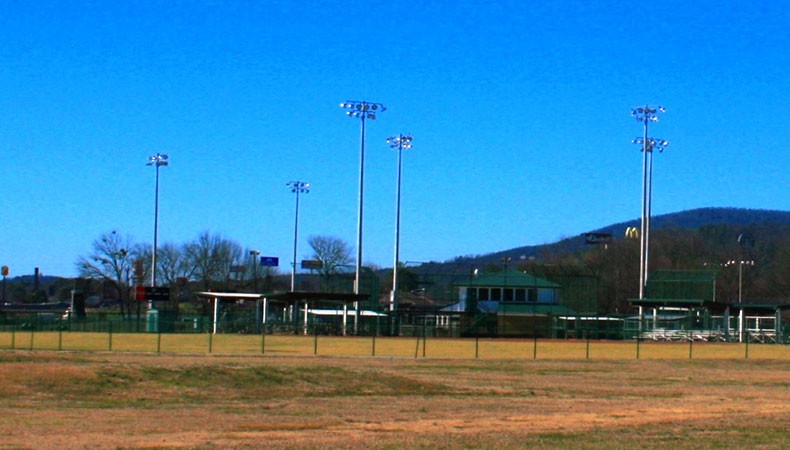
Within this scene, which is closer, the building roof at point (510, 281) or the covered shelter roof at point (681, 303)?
the covered shelter roof at point (681, 303)

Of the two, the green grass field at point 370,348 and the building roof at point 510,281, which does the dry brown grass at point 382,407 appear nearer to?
Result: the green grass field at point 370,348

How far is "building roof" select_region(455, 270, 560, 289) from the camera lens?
115 m

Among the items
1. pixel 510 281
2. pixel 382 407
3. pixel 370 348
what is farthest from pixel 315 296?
pixel 382 407

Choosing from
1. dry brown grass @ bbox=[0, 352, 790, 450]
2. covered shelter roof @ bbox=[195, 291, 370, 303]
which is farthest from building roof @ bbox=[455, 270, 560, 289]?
dry brown grass @ bbox=[0, 352, 790, 450]

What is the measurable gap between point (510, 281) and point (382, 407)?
8584cm

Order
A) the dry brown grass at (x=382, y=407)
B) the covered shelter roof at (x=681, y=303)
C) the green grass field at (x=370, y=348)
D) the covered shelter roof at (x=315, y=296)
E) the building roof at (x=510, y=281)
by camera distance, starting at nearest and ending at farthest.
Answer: the dry brown grass at (x=382, y=407)
the green grass field at (x=370, y=348)
the covered shelter roof at (x=315, y=296)
the covered shelter roof at (x=681, y=303)
the building roof at (x=510, y=281)

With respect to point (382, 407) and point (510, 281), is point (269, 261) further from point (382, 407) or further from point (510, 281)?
point (382, 407)

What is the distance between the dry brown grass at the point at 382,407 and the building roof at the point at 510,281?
63.7m

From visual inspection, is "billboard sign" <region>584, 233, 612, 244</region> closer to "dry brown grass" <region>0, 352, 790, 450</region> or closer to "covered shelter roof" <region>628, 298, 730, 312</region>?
"covered shelter roof" <region>628, 298, 730, 312</region>

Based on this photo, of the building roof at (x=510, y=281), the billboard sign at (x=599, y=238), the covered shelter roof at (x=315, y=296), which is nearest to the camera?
the covered shelter roof at (x=315, y=296)

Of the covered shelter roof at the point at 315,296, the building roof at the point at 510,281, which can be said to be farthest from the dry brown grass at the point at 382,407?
the building roof at the point at 510,281

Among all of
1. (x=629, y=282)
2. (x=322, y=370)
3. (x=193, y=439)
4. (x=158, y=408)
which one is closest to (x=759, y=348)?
(x=322, y=370)

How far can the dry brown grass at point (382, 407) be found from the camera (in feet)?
77.0

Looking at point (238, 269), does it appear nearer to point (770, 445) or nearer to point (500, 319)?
point (500, 319)
